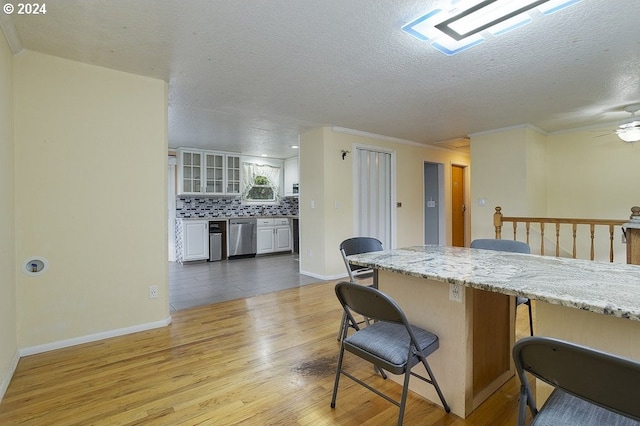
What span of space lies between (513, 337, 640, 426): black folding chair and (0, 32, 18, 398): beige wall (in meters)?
2.75

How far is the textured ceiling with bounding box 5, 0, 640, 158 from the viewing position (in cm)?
199

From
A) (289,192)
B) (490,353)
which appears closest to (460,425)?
(490,353)

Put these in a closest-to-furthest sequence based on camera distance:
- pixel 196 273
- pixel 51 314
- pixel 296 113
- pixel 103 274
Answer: pixel 51 314
pixel 103 274
pixel 296 113
pixel 196 273

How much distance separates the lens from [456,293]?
5.49ft

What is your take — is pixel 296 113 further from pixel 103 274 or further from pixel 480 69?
pixel 103 274

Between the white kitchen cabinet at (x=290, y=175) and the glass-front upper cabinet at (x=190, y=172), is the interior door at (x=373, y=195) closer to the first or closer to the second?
the white kitchen cabinet at (x=290, y=175)

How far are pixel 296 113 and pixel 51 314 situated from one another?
3173 mm

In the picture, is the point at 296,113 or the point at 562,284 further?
the point at 296,113

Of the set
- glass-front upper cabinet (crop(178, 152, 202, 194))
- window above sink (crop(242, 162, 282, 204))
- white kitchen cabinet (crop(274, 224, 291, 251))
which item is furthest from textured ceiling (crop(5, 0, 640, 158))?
white kitchen cabinet (crop(274, 224, 291, 251))

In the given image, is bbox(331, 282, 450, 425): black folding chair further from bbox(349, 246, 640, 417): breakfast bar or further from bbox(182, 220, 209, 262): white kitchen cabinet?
bbox(182, 220, 209, 262): white kitchen cabinet

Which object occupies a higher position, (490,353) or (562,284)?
(562,284)

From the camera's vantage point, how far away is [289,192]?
7.83 meters

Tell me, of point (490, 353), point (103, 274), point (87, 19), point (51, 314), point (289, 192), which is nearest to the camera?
point (490, 353)

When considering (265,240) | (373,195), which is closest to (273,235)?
(265,240)
